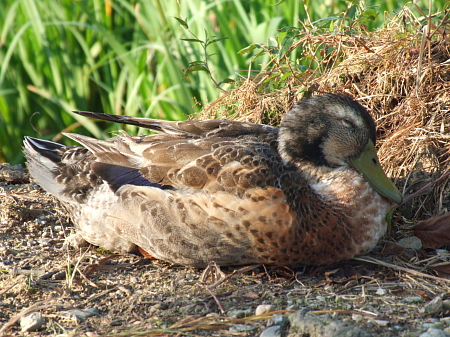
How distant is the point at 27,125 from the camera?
21.1 ft

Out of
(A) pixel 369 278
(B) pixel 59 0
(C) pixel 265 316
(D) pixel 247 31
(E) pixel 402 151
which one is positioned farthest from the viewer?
(B) pixel 59 0

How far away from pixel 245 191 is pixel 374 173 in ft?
2.57

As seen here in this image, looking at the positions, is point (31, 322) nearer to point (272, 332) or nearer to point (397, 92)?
point (272, 332)

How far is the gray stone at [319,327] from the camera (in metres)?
2.34

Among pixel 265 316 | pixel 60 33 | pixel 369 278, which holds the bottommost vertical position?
pixel 369 278

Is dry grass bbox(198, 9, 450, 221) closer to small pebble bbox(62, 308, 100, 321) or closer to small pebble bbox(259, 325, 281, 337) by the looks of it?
small pebble bbox(259, 325, 281, 337)

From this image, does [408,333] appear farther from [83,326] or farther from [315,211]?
[83,326]

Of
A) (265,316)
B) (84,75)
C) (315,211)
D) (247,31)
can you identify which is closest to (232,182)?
(315,211)

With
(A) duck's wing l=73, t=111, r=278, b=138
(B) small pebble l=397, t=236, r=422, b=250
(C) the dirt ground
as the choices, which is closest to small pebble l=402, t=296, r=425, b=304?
(C) the dirt ground

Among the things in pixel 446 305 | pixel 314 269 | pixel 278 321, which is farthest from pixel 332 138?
pixel 278 321

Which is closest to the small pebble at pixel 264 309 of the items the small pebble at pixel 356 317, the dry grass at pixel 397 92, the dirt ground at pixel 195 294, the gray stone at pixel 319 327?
the dirt ground at pixel 195 294

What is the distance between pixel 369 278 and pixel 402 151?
1113 mm

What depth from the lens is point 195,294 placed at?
2.92m

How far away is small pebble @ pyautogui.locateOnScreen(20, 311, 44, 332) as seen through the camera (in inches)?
102
